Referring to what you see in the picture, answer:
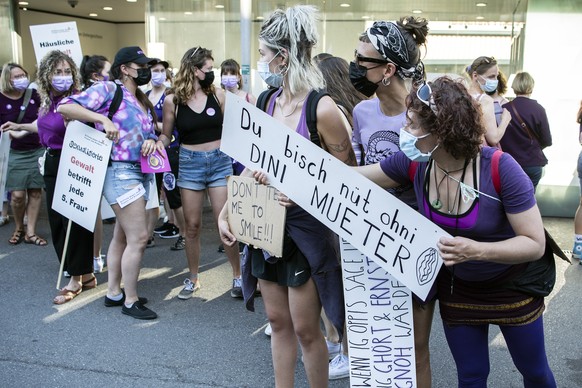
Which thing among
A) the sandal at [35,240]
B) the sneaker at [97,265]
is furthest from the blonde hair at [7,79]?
the sneaker at [97,265]

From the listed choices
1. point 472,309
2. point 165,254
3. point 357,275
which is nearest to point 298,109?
point 357,275

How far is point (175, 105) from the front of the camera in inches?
204

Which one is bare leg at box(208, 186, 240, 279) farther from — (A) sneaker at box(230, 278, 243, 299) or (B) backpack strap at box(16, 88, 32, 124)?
(B) backpack strap at box(16, 88, 32, 124)

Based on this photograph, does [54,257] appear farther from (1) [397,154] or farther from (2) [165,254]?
(1) [397,154]

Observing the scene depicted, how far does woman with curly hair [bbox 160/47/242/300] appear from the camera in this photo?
5.11 m

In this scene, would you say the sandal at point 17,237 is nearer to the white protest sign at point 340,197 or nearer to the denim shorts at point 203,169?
the denim shorts at point 203,169

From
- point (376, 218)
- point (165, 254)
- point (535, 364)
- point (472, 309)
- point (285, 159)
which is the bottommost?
point (165, 254)

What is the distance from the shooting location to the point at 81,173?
4828 millimetres

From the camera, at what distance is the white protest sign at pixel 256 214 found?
2.94 meters

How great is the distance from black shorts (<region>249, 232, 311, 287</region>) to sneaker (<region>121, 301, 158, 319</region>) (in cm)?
206

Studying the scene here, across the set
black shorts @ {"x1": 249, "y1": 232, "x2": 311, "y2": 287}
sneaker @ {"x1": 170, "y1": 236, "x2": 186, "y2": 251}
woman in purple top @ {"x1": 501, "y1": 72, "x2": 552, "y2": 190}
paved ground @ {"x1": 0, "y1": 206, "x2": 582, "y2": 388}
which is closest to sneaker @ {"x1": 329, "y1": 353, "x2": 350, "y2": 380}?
paved ground @ {"x1": 0, "y1": 206, "x2": 582, "y2": 388}

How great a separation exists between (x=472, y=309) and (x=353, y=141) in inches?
38.1

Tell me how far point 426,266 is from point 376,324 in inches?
17.5

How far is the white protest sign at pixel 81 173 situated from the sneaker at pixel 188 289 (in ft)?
2.99
